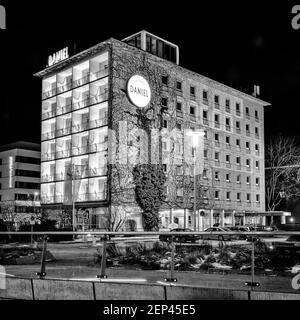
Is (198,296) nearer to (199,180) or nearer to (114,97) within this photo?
(114,97)

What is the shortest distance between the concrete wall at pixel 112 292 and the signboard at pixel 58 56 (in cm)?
4995

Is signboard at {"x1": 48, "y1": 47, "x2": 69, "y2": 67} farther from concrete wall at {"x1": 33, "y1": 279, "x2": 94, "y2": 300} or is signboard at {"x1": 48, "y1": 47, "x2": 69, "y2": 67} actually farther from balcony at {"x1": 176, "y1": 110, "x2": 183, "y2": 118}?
concrete wall at {"x1": 33, "y1": 279, "x2": 94, "y2": 300}

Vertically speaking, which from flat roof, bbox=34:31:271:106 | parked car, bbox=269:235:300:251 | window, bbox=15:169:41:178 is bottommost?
parked car, bbox=269:235:300:251

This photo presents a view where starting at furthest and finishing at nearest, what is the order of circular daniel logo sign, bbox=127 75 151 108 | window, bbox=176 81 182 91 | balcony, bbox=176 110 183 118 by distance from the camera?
window, bbox=176 81 182 91, balcony, bbox=176 110 183 118, circular daniel logo sign, bbox=127 75 151 108

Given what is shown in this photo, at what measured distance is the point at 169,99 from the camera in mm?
59031

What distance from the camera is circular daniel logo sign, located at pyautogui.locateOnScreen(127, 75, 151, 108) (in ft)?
177

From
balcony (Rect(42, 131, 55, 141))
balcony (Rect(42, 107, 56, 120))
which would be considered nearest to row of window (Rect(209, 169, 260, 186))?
balcony (Rect(42, 131, 55, 141))

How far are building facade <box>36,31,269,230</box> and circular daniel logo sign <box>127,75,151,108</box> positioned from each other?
0.38m

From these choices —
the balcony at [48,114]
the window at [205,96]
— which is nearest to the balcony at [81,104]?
the balcony at [48,114]

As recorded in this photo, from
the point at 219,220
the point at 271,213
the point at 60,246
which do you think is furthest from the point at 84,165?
the point at 60,246

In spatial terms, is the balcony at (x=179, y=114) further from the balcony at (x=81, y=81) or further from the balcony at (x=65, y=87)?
the balcony at (x=65, y=87)

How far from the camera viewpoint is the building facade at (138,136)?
173 feet

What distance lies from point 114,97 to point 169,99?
29.4 feet

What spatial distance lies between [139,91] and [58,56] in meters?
12.1
